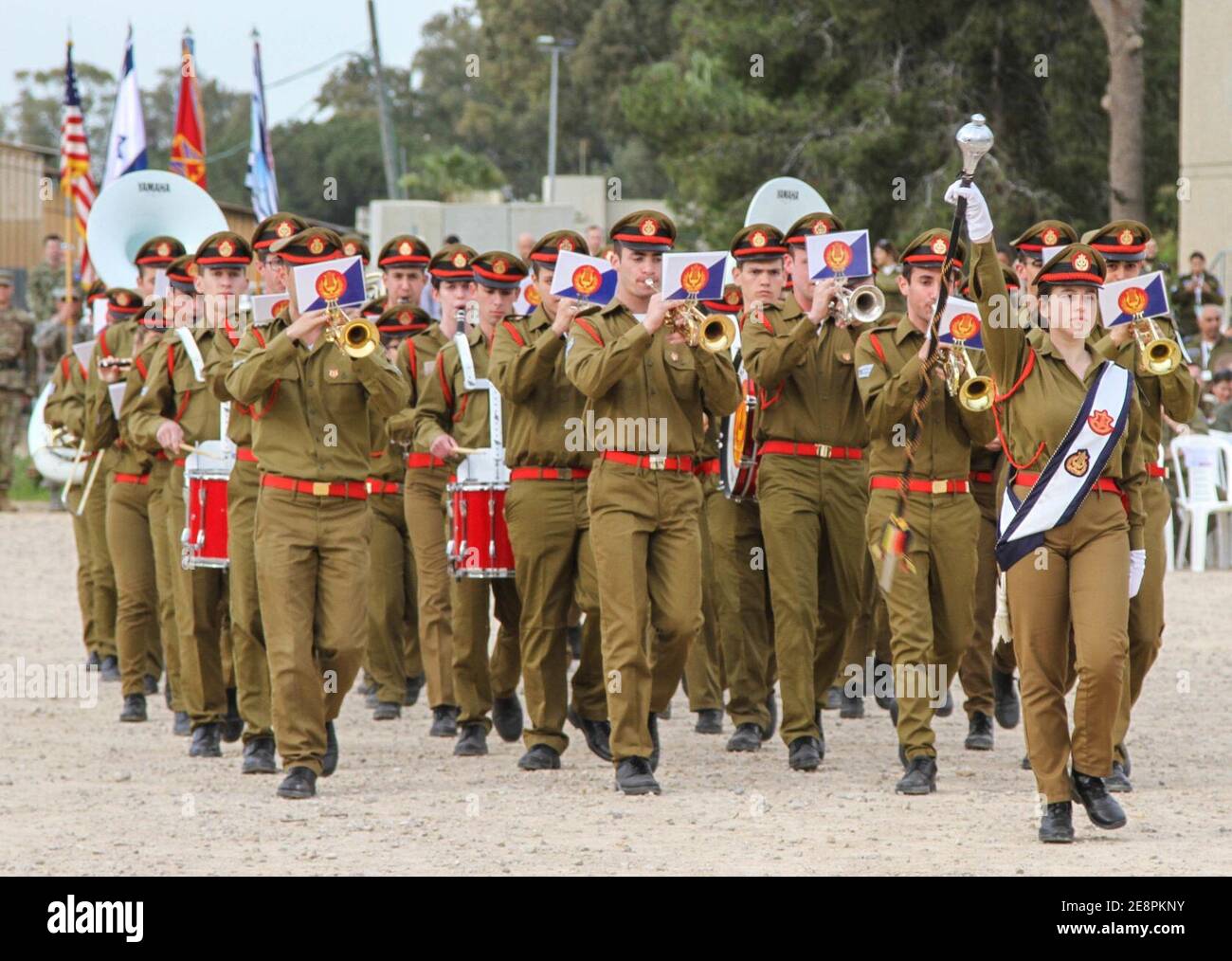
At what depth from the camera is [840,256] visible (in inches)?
385

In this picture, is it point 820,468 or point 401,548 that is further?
point 401,548

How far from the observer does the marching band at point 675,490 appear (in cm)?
834

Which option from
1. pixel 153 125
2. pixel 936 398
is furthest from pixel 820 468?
pixel 153 125

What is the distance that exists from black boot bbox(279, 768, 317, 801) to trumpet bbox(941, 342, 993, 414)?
3.13 metres

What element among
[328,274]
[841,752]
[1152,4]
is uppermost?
[1152,4]

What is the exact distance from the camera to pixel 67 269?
2320 cm

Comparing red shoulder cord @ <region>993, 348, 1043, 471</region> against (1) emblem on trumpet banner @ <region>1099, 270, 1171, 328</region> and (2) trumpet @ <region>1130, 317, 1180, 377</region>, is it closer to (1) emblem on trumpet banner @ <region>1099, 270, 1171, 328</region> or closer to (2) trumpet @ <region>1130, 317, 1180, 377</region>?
(2) trumpet @ <region>1130, 317, 1180, 377</region>

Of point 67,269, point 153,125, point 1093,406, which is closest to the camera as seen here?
point 1093,406

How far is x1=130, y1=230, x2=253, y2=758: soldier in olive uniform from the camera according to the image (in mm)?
10531

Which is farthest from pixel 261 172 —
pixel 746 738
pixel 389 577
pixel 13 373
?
pixel 746 738

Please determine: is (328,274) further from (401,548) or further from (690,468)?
(401,548)

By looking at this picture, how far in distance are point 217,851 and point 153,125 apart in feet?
303

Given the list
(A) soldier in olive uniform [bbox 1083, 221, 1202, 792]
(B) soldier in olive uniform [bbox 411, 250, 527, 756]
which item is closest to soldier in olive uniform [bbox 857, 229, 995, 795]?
(A) soldier in olive uniform [bbox 1083, 221, 1202, 792]

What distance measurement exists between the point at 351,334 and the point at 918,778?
3042mm
